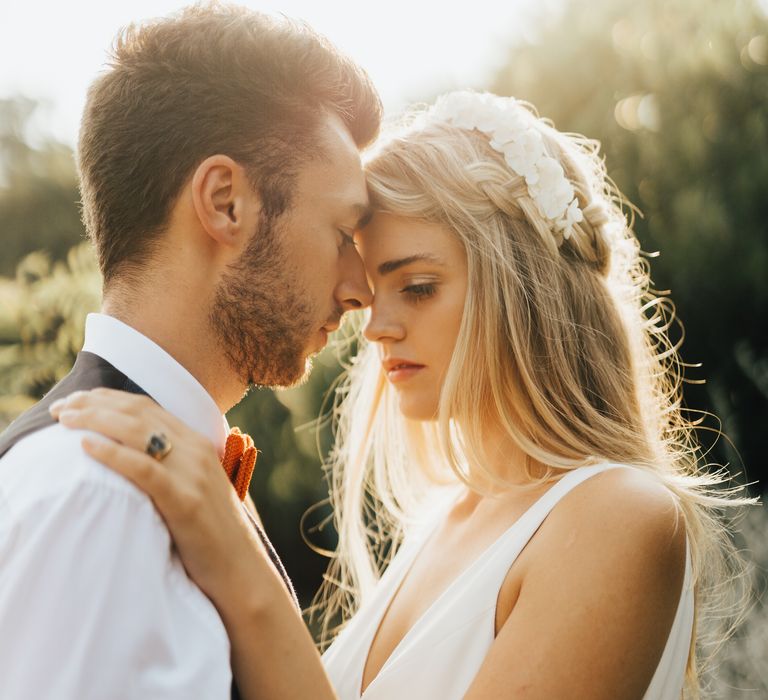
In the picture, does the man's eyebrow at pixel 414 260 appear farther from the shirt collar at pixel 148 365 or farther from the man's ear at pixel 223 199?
the shirt collar at pixel 148 365

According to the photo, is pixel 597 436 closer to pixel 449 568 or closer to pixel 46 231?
pixel 449 568

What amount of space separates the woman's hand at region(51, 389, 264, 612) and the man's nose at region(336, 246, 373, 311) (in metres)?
0.81

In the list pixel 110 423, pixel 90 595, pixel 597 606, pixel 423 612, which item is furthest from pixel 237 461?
pixel 597 606

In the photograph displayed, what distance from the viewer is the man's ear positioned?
6.63ft

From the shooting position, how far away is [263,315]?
2150 mm

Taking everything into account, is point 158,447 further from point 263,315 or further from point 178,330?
point 263,315

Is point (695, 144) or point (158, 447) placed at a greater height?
point (695, 144)

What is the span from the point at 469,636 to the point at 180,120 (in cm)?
153

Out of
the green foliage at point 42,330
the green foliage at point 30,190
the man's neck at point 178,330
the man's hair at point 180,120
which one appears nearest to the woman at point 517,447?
the man's neck at point 178,330

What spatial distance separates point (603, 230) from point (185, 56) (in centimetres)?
148

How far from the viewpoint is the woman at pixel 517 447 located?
2.11m

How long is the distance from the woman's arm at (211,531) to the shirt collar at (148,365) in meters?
0.16

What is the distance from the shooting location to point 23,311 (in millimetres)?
5461

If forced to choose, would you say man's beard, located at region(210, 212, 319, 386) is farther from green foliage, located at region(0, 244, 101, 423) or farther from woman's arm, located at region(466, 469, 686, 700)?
green foliage, located at region(0, 244, 101, 423)
